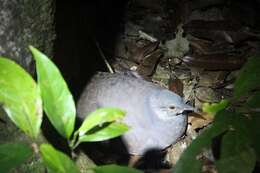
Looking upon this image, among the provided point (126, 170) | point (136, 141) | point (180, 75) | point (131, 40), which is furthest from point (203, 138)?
point (131, 40)

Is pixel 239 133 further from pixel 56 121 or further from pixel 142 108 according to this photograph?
pixel 142 108

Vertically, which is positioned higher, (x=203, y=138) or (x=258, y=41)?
(x=203, y=138)

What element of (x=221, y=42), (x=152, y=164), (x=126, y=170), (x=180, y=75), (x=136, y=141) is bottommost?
(x=152, y=164)

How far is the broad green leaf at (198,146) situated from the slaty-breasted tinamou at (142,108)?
1.52 meters

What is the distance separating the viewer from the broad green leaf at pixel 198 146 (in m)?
1.09

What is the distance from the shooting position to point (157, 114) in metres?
2.78

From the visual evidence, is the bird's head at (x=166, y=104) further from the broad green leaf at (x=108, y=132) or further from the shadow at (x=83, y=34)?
the broad green leaf at (x=108, y=132)

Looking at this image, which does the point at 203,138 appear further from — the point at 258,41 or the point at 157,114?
the point at 258,41

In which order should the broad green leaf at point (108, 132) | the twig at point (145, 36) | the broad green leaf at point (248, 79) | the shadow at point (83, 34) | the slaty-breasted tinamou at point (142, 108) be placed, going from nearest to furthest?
the broad green leaf at point (108, 132) → the broad green leaf at point (248, 79) → the shadow at point (83, 34) → the slaty-breasted tinamou at point (142, 108) → the twig at point (145, 36)

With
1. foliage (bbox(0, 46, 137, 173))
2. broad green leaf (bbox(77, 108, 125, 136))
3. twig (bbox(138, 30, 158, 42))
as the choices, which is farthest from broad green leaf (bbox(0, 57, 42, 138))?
twig (bbox(138, 30, 158, 42))

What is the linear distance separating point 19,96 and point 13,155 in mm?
139

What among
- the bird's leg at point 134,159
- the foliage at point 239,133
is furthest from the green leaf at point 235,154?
the bird's leg at point 134,159

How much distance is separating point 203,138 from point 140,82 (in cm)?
182

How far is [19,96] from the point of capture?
0.98m
